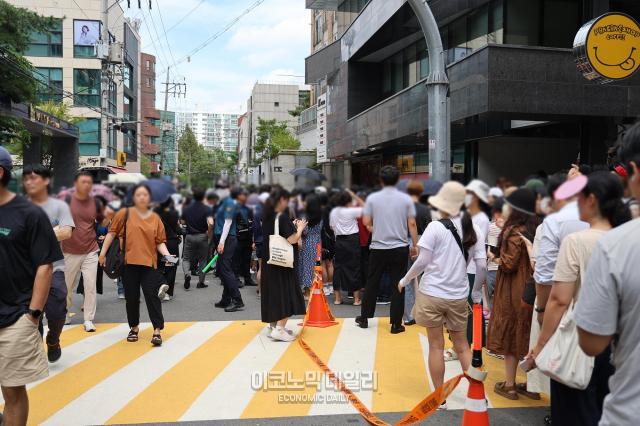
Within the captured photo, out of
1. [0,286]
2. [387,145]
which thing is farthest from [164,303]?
[387,145]

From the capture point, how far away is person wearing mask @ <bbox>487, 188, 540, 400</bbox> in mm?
4387

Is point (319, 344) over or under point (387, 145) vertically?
under

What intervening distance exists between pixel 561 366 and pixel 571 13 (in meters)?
10.4

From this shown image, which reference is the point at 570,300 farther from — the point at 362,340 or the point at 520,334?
the point at 362,340

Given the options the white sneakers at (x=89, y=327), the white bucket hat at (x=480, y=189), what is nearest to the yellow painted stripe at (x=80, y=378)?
the white sneakers at (x=89, y=327)

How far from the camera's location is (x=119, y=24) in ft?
8.60

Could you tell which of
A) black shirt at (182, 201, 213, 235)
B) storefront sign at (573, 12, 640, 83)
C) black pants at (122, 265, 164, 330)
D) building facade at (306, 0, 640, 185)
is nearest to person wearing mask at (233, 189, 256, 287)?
black shirt at (182, 201, 213, 235)

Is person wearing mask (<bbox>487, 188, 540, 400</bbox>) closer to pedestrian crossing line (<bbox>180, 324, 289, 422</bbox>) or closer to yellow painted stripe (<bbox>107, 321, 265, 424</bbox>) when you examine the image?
pedestrian crossing line (<bbox>180, 324, 289, 422</bbox>)

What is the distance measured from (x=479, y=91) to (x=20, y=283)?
3295 mm

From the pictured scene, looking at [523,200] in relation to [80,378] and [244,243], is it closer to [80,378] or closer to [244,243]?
[80,378]

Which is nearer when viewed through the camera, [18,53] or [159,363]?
[159,363]

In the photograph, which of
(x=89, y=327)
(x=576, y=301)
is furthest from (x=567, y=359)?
(x=89, y=327)

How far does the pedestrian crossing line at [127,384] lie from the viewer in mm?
4340

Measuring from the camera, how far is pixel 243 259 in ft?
31.9
